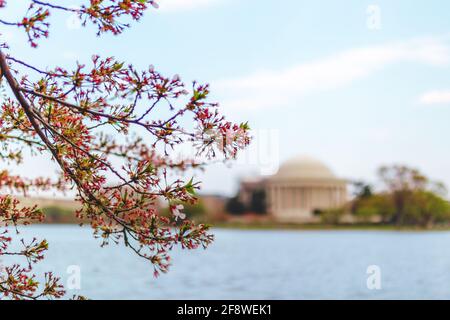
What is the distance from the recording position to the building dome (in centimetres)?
12144

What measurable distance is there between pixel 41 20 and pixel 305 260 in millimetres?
40823

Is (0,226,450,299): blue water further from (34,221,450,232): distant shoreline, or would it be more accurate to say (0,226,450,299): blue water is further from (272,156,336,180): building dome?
(272,156,336,180): building dome

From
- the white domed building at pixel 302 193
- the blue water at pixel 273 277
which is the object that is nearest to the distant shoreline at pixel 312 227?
the white domed building at pixel 302 193

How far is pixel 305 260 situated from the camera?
4450 centimetres

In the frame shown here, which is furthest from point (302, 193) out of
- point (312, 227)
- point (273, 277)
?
point (273, 277)

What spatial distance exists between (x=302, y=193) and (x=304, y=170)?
5016 mm

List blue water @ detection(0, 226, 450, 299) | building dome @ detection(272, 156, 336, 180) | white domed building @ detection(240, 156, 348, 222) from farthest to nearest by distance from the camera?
building dome @ detection(272, 156, 336, 180)
white domed building @ detection(240, 156, 348, 222)
blue water @ detection(0, 226, 450, 299)

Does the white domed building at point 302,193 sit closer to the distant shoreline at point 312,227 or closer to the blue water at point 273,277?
Answer: the distant shoreline at point 312,227

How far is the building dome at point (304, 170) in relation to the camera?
121438 millimetres

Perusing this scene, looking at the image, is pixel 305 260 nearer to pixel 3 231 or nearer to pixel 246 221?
pixel 3 231

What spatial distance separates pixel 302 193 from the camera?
392 ft

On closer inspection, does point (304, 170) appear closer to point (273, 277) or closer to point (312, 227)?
point (312, 227)

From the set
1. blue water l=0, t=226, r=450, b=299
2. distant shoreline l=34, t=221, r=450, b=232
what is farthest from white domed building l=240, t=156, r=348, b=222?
blue water l=0, t=226, r=450, b=299

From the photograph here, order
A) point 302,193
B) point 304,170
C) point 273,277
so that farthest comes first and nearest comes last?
point 304,170 → point 302,193 → point 273,277
